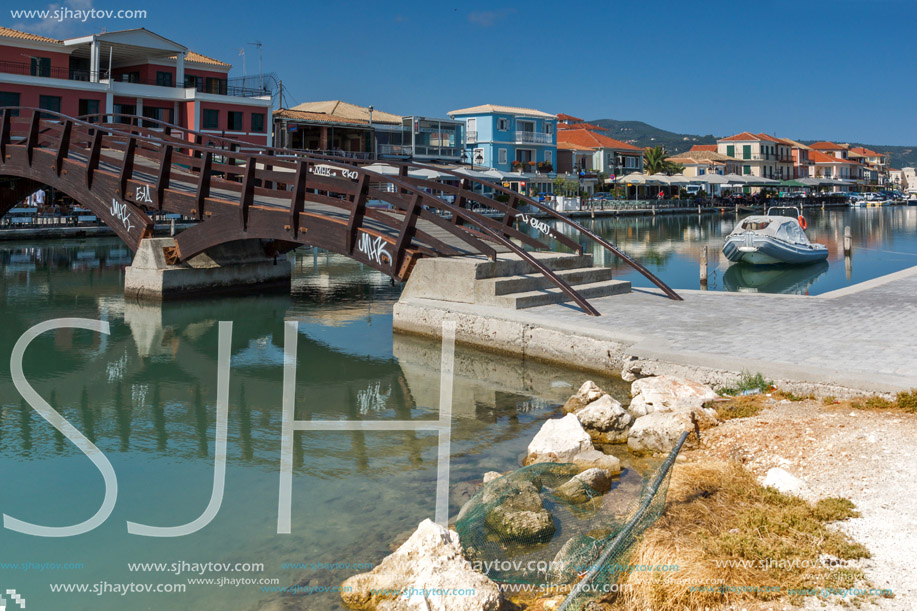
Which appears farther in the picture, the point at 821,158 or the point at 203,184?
the point at 821,158

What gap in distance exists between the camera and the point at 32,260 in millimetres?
30531

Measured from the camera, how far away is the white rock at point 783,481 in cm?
696

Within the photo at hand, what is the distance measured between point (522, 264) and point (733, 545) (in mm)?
10924

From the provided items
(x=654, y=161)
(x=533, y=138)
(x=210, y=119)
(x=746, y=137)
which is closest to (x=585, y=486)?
(x=210, y=119)

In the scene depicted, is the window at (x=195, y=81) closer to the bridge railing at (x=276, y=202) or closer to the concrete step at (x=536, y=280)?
the bridge railing at (x=276, y=202)

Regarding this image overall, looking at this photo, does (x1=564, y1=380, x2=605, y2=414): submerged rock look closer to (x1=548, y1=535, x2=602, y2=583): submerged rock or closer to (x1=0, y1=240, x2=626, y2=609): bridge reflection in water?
(x1=0, y1=240, x2=626, y2=609): bridge reflection in water

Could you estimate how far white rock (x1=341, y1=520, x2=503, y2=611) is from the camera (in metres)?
5.53

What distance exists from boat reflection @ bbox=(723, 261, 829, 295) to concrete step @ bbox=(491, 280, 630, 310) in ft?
35.2

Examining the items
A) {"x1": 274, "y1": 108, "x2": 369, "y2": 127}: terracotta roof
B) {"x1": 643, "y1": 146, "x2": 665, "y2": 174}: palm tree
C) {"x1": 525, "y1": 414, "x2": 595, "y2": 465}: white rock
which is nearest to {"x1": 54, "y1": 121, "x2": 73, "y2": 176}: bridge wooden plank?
{"x1": 525, "y1": 414, "x2": 595, "y2": 465}: white rock

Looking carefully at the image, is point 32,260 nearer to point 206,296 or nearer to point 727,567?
point 206,296

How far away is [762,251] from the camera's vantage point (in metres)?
33.5

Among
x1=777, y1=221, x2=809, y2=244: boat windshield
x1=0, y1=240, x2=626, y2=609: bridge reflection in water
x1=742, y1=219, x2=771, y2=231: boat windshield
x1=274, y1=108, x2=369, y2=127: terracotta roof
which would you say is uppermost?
x1=274, y1=108, x2=369, y2=127: terracotta roof

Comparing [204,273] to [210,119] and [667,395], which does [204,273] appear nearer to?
[667,395]

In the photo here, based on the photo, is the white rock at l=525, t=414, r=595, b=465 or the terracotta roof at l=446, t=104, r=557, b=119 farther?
the terracotta roof at l=446, t=104, r=557, b=119
